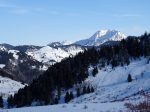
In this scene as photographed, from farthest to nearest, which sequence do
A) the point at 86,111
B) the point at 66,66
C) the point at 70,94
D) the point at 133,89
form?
the point at 66,66, the point at 70,94, the point at 133,89, the point at 86,111

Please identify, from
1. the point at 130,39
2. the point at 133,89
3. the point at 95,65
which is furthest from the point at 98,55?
the point at 133,89

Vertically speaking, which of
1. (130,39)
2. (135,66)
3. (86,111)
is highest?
(130,39)

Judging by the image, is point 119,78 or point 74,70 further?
point 74,70

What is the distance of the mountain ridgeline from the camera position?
11700cm

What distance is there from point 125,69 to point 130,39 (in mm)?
22892

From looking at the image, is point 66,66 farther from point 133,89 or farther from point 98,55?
point 133,89

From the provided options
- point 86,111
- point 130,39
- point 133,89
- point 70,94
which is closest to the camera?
point 86,111

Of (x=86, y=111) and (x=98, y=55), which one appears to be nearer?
(x=86, y=111)

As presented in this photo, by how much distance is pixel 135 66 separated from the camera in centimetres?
11988

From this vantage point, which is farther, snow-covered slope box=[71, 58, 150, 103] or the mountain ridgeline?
the mountain ridgeline

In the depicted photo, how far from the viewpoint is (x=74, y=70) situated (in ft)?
414

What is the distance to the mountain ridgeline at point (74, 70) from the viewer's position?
11700 centimetres

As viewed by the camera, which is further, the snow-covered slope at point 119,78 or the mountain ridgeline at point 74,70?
the mountain ridgeline at point 74,70

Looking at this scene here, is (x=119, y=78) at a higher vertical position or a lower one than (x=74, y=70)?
lower
